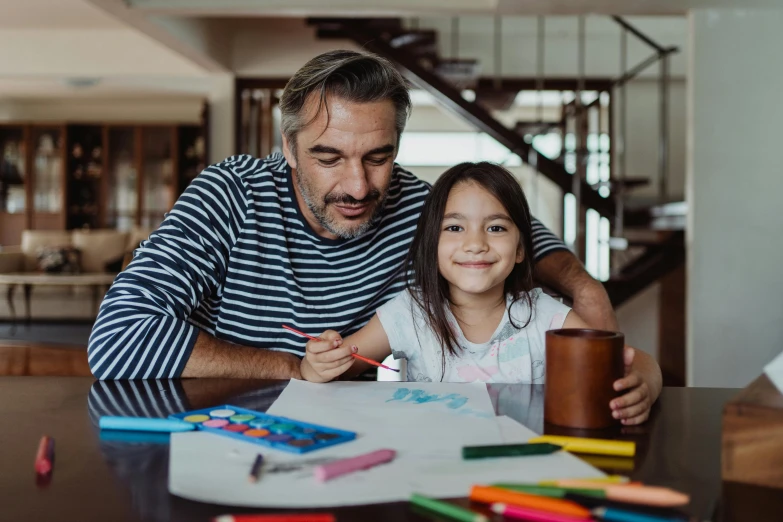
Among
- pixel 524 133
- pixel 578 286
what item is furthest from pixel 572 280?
pixel 524 133

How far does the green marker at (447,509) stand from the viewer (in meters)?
0.55

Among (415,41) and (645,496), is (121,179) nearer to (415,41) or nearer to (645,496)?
(415,41)

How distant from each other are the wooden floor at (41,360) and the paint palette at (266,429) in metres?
0.70

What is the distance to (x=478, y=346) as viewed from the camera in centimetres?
146

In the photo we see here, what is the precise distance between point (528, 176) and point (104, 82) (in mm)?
6825

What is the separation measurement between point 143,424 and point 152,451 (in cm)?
8

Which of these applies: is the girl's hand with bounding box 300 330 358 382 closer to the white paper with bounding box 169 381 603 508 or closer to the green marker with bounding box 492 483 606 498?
the white paper with bounding box 169 381 603 508

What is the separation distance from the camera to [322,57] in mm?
1646

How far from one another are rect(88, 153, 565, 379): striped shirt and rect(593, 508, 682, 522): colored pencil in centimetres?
96

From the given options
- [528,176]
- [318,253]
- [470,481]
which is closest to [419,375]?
[318,253]

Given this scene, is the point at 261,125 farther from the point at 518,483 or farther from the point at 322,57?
the point at 518,483

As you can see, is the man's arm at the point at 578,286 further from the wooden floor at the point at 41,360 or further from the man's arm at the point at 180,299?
the wooden floor at the point at 41,360


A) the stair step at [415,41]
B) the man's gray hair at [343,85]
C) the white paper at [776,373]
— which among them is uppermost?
the stair step at [415,41]

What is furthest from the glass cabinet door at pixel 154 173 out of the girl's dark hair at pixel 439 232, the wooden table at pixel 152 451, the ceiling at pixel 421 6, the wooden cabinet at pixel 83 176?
the wooden table at pixel 152 451
